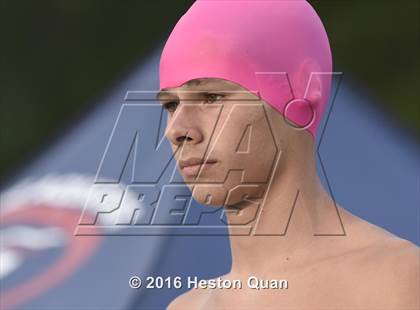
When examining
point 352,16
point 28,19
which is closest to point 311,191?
point 352,16

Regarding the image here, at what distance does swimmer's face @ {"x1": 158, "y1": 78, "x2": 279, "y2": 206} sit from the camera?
1.94 metres

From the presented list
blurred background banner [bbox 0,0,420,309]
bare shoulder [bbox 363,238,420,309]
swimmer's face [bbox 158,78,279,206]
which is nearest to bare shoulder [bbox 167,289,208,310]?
blurred background banner [bbox 0,0,420,309]

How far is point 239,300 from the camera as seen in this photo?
208cm

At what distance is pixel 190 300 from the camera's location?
2229 mm

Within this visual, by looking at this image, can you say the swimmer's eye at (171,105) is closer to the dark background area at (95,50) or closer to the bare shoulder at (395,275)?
the bare shoulder at (395,275)

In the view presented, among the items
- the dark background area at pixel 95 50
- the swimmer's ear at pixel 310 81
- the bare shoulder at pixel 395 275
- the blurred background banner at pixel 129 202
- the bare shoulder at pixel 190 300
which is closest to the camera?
the bare shoulder at pixel 395 275

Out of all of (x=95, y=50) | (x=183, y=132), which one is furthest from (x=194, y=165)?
(x=95, y=50)

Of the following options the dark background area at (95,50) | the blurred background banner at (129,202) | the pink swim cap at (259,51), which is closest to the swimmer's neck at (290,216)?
the pink swim cap at (259,51)

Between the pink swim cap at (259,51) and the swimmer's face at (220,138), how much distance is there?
28 millimetres

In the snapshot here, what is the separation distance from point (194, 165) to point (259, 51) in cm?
26

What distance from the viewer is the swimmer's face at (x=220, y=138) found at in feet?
6.37

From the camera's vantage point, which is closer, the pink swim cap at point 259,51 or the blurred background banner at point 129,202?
the pink swim cap at point 259,51

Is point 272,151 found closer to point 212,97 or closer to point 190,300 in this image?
point 212,97

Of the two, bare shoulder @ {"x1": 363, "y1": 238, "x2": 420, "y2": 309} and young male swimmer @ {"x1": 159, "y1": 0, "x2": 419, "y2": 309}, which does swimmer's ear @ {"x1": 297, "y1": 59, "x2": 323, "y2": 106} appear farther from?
bare shoulder @ {"x1": 363, "y1": 238, "x2": 420, "y2": 309}
